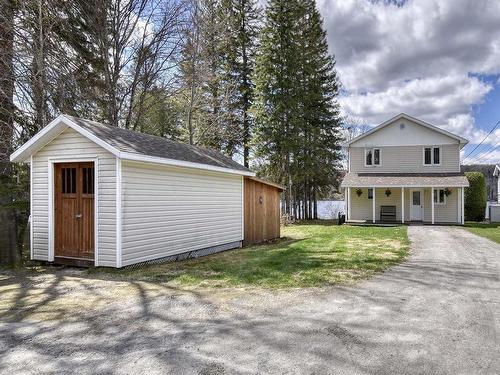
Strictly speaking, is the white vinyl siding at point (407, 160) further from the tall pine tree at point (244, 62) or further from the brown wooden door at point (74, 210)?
the brown wooden door at point (74, 210)

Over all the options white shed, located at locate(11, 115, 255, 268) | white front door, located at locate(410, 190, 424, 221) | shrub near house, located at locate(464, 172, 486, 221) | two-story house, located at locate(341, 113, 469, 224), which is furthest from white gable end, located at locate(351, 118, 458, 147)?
white shed, located at locate(11, 115, 255, 268)

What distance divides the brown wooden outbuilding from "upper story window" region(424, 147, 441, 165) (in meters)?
11.9

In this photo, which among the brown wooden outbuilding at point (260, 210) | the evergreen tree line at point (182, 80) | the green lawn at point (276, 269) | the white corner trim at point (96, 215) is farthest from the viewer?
the brown wooden outbuilding at point (260, 210)

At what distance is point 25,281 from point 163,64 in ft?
40.4

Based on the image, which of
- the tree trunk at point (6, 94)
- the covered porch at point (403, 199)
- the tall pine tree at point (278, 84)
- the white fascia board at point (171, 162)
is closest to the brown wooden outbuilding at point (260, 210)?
the white fascia board at point (171, 162)

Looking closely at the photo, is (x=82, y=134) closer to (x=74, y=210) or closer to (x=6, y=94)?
(x=74, y=210)

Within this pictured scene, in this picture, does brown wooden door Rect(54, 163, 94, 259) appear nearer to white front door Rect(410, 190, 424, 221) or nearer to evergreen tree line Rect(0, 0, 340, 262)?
evergreen tree line Rect(0, 0, 340, 262)

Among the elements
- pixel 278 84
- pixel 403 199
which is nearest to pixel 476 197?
pixel 403 199

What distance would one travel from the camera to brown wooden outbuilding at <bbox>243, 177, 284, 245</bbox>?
41.1ft

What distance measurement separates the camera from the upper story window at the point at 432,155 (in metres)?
21.4

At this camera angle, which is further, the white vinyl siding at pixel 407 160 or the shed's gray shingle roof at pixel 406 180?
the white vinyl siding at pixel 407 160

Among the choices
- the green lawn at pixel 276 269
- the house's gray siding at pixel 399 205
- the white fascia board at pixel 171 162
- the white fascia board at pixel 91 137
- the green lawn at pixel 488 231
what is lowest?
the green lawn at pixel 488 231

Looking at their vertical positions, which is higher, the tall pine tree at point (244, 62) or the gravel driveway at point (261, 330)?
the tall pine tree at point (244, 62)

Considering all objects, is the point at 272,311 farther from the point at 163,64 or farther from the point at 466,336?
the point at 163,64
